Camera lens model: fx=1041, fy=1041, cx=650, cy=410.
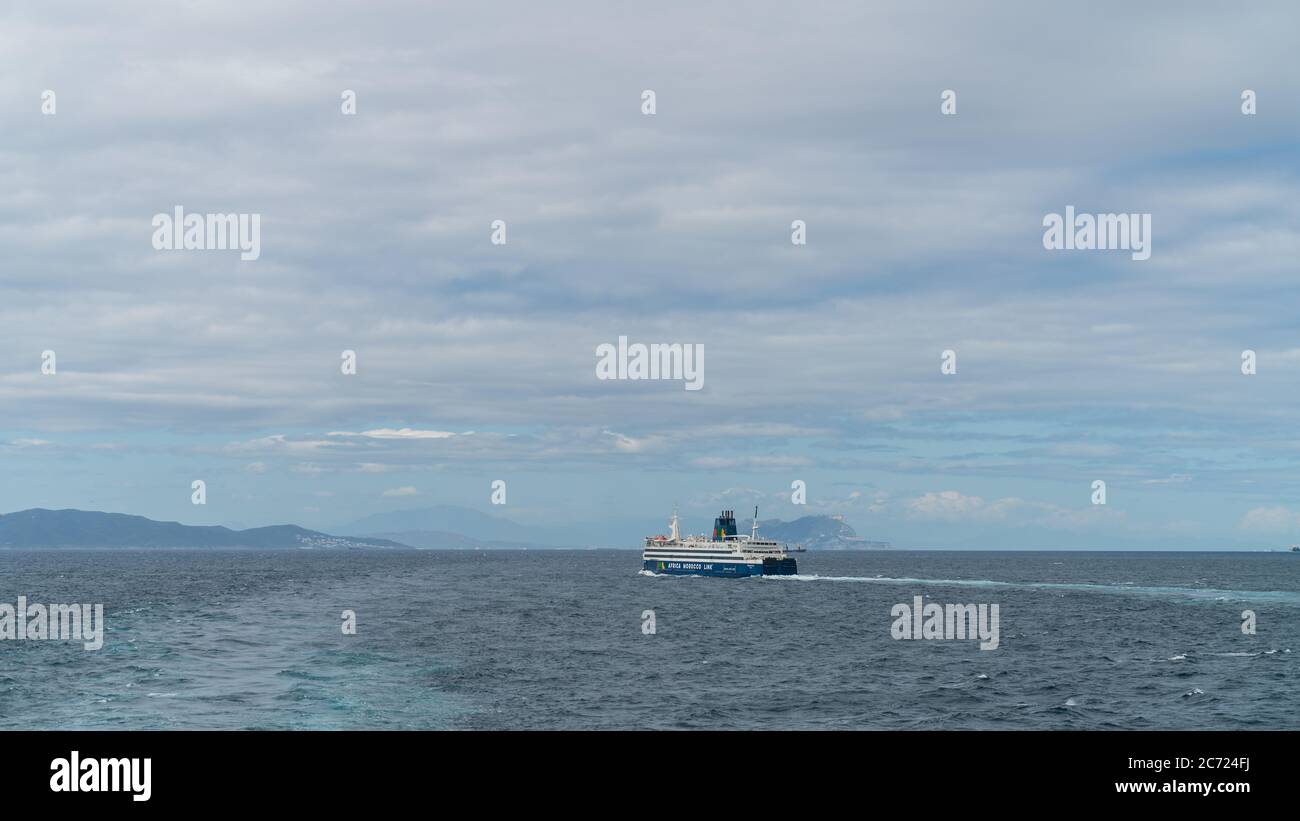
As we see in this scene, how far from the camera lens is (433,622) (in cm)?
10475

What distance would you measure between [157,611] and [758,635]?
68816mm

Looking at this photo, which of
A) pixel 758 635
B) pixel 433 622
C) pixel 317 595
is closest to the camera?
pixel 758 635

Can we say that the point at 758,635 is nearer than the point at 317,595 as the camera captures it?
Yes
